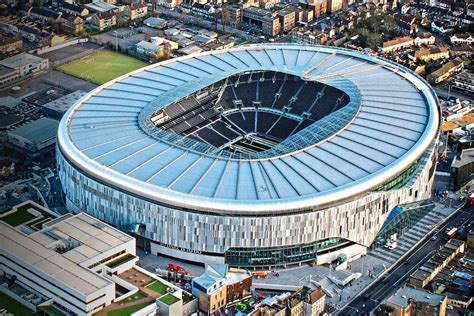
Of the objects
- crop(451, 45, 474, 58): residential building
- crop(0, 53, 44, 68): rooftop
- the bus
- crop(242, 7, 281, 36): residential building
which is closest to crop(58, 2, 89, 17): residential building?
crop(0, 53, 44, 68): rooftop

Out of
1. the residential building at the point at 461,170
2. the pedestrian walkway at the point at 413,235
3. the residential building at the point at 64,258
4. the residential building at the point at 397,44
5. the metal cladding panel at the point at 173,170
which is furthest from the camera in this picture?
the residential building at the point at 397,44

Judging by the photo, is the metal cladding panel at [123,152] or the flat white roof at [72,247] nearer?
the flat white roof at [72,247]

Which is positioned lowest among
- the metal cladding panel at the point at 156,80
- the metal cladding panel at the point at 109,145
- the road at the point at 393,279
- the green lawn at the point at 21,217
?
the road at the point at 393,279

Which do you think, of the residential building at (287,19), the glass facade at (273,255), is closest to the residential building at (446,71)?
the residential building at (287,19)

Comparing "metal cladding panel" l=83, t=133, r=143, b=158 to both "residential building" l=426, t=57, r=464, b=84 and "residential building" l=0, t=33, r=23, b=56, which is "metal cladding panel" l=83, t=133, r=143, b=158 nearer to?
"residential building" l=0, t=33, r=23, b=56

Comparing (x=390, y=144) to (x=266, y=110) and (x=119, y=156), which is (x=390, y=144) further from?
(x=119, y=156)

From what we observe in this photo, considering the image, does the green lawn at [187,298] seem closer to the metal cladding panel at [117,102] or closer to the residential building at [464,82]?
the metal cladding panel at [117,102]

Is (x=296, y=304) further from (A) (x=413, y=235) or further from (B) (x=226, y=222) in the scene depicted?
(A) (x=413, y=235)

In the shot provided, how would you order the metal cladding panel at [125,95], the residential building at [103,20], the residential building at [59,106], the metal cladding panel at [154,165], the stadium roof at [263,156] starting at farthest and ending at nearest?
the residential building at [103,20] → the residential building at [59,106] → the metal cladding panel at [125,95] → the metal cladding panel at [154,165] → the stadium roof at [263,156]
